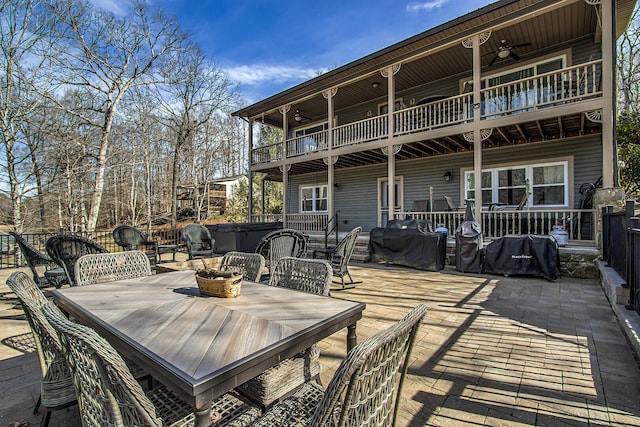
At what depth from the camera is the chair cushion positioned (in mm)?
1599

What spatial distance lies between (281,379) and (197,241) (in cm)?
553

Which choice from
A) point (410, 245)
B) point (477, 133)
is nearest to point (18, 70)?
point (410, 245)

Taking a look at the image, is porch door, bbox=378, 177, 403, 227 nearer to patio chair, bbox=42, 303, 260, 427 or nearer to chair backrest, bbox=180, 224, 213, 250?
chair backrest, bbox=180, 224, 213, 250

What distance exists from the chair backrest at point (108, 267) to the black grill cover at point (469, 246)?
5.63m

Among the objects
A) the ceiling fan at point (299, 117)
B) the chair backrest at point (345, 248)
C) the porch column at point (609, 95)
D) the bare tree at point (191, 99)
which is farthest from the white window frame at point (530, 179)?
the bare tree at point (191, 99)

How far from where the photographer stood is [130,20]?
42.3ft

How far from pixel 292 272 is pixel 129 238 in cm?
518

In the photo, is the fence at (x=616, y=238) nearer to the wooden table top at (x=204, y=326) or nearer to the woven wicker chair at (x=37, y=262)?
the wooden table top at (x=204, y=326)

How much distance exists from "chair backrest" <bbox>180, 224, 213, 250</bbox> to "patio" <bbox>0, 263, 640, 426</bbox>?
8.87 ft

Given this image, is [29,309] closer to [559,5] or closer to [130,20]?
[559,5]

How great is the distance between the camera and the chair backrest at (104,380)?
34.0 inches

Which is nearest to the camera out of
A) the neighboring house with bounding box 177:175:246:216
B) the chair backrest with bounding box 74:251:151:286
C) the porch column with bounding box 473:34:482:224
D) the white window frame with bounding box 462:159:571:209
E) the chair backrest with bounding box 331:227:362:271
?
the chair backrest with bounding box 74:251:151:286

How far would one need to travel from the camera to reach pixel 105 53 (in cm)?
1219

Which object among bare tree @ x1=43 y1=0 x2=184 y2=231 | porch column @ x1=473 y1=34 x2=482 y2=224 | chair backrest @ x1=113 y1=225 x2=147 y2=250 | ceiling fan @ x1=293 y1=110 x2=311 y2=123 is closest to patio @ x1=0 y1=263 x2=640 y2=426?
chair backrest @ x1=113 y1=225 x2=147 y2=250
